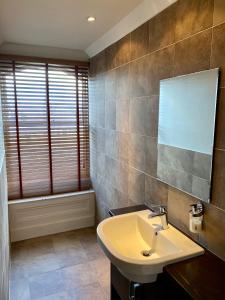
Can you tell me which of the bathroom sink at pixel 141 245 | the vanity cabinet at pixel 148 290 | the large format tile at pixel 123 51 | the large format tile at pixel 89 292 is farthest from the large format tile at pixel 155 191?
the large format tile at pixel 123 51

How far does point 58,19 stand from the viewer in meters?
2.07

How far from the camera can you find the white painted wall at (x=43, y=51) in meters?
2.82

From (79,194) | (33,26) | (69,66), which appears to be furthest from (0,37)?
(79,194)

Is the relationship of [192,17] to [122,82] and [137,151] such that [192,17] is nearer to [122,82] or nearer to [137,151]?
[122,82]

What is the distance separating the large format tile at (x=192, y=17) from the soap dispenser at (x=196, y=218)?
1.04 m

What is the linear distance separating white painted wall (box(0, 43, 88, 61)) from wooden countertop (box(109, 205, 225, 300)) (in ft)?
8.98

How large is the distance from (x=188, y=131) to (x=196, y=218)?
0.54 meters

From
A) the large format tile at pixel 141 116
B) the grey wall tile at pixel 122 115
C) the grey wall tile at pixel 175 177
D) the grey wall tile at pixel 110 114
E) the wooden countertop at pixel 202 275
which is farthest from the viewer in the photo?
the grey wall tile at pixel 110 114

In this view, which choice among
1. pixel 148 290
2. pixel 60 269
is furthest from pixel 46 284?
pixel 148 290

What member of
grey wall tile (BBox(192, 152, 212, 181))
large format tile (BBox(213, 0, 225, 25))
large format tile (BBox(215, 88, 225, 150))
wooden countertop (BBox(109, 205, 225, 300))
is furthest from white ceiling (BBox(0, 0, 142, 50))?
wooden countertop (BBox(109, 205, 225, 300))

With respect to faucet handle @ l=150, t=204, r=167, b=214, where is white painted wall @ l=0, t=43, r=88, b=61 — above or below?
above

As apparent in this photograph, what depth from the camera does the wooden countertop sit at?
1.07 metres

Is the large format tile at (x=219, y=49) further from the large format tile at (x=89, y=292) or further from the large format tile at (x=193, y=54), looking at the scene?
the large format tile at (x=89, y=292)

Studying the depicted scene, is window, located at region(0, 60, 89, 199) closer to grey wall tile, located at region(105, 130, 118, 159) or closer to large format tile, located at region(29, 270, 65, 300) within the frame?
grey wall tile, located at region(105, 130, 118, 159)
